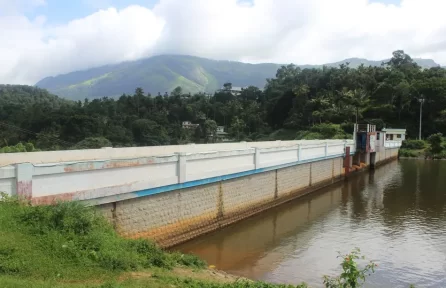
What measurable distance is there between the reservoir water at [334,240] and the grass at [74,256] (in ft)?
9.58

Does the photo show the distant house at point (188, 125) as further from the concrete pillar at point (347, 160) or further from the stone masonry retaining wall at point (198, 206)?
the stone masonry retaining wall at point (198, 206)

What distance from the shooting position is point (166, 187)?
430 inches

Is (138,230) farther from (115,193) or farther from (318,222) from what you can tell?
(318,222)

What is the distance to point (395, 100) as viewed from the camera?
63.7m

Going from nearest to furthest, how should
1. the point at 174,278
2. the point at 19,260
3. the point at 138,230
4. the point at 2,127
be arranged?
the point at 19,260 < the point at 174,278 < the point at 138,230 < the point at 2,127

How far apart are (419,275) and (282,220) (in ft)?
21.6

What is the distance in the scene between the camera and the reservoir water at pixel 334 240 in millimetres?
9719

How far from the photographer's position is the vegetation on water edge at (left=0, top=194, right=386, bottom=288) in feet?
17.9

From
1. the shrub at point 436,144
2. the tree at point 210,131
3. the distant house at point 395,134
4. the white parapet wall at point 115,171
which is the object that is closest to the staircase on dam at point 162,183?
the white parapet wall at point 115,171

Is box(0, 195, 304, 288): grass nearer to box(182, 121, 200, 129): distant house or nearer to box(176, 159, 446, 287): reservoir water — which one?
box(176, 159, 446, 287): reservoir water

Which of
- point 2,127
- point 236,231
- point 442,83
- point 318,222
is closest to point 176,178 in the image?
point 236,231

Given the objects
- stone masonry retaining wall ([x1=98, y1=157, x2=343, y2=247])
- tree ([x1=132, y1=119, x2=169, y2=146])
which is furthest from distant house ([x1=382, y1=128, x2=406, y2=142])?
stone masonry retaining wall ([x1=98, y1=157, x2=343, y2=247])

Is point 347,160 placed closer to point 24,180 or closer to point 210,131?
point 24,180

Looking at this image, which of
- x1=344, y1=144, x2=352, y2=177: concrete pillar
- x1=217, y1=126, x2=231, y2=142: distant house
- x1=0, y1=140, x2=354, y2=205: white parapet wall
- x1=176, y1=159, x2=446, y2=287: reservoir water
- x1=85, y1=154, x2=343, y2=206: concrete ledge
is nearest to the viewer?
x1=0, y1=140, x2=354, y2=205: white parapet wall
